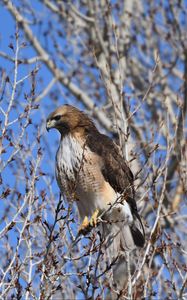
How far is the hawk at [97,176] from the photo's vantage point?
6242 mm

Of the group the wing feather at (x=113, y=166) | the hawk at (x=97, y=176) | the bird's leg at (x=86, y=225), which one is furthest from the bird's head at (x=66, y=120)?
the bird's leg at (x=86, y=225)

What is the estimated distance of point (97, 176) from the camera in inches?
253

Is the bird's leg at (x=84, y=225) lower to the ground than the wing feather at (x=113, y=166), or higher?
lower

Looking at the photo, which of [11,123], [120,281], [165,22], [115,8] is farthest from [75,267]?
[165,22]

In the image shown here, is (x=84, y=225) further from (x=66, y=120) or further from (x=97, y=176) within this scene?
(x=66, y=120)

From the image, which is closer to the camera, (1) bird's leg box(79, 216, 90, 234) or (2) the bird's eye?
(1) bird's leg box(79, 216, 90, 234)

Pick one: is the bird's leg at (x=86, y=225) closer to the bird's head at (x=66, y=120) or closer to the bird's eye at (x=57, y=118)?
the bird's head at (x=66, y=120)

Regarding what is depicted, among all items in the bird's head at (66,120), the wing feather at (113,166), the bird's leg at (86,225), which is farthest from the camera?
the bird's head at (66,120)

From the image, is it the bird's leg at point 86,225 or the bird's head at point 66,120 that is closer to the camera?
the bird's leg at point 86,225

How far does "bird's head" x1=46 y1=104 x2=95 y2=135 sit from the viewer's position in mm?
6605

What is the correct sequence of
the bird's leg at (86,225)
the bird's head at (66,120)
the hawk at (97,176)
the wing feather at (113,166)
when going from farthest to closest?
the bird's head at (66,120)
the wing feather at (113,166)
the hawk at (97,176)
the bird's leg at (86,225)

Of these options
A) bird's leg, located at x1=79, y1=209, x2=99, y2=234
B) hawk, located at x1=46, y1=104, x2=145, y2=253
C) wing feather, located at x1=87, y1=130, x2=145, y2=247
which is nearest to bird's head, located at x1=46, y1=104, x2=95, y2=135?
hawk, located at x1=46, y1=104, x2=145, y2=253

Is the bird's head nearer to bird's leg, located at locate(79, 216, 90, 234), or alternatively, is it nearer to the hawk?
the hawk

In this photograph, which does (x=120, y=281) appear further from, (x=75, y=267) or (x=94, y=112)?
(x=94, y=112)
